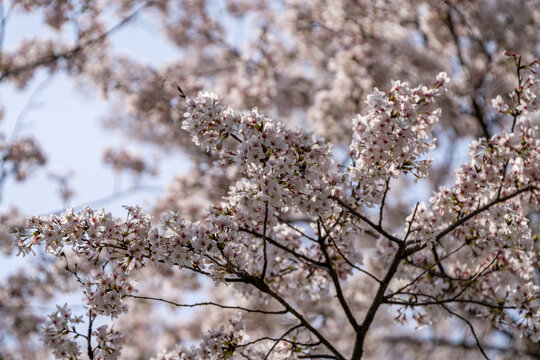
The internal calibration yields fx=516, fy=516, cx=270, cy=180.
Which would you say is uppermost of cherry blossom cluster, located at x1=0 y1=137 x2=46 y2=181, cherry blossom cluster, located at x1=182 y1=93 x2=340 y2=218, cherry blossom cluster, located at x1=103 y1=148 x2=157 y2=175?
cherry blossom cluster, located at x1=103 y1=148 x2=157 y2=175

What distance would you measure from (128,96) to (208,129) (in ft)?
21.8

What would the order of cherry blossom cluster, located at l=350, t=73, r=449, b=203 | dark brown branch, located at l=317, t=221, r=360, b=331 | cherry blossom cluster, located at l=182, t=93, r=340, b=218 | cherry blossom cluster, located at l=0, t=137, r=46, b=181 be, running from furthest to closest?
cherry blossom cluster, located at l=0, t=137, r=46, b=181 < dark brown branch, located at l=317, t=221, r=360, b=331 < cherry blossom cluster, located at l=350, t=73, r=449, b=203 < cherry blossom cluster, located at l=182, t=93, r=340, b=218

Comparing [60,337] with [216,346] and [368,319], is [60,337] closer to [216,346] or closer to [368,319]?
[216,346]

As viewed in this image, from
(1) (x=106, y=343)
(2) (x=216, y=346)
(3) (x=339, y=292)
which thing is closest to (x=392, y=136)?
(3) (x=339, y=292)

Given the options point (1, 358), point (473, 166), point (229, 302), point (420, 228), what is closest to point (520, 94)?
point (473, 166)

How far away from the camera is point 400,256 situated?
347 centimetres

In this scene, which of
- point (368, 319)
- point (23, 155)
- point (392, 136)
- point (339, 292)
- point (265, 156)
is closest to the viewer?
point (265, 156)

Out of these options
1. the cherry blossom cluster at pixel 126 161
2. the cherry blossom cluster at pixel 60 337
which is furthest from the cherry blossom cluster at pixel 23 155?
the cherry blossom cluster at pixel 60 337

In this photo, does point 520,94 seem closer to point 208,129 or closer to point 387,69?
point 208,129

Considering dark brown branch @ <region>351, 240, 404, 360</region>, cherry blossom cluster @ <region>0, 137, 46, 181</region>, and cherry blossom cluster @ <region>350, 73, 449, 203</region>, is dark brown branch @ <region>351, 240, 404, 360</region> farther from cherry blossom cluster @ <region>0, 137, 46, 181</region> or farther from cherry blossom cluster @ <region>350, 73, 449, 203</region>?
cherry blossom cluster @ <region>0, 137, 46, 181</region>

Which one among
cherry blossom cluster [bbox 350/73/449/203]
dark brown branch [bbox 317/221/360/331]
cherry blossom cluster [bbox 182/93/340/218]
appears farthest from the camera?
dark brown branch [bbox 317/221/360/331]

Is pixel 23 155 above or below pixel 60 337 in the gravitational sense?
above

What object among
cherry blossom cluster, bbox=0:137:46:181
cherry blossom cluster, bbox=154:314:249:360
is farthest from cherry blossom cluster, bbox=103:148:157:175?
cherry blossom cluster, bbox=154:314:249:360

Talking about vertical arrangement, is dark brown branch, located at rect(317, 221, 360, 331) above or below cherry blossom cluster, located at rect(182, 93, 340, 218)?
below
